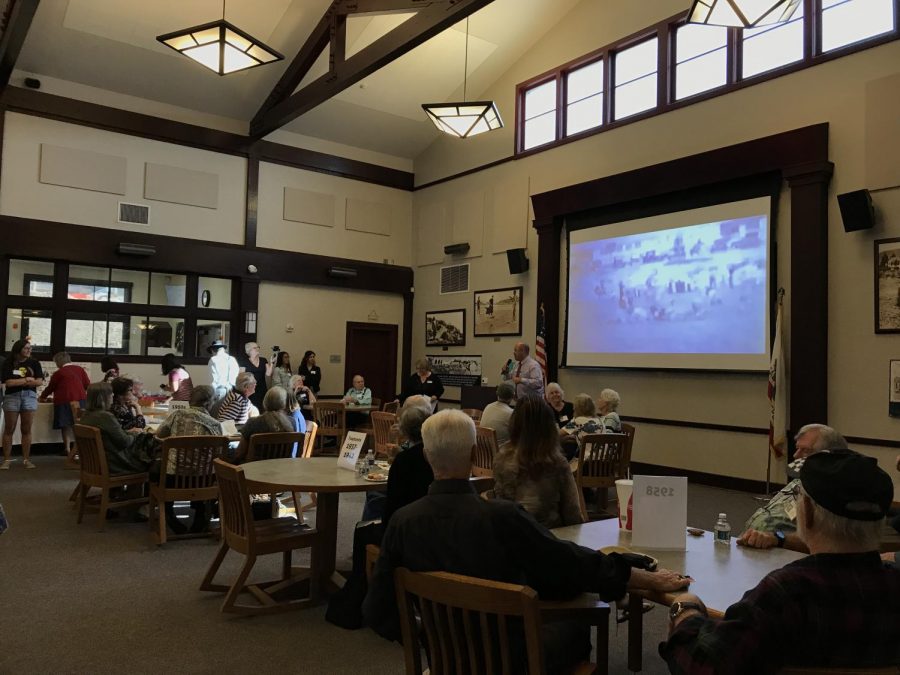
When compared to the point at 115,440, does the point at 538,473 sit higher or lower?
higher

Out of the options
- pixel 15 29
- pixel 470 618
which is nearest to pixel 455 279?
pixel 15 29

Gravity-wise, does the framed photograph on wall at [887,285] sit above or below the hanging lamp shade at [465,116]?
below

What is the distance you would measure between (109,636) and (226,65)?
6558mm

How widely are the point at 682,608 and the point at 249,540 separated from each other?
8.11ft

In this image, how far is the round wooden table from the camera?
3416 mm

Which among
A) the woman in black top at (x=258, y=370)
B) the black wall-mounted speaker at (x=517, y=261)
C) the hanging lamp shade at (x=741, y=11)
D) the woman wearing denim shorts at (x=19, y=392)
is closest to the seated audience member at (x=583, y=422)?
the hanging lamp shade at (x=741, y=11)

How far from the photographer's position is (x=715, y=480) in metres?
7.55

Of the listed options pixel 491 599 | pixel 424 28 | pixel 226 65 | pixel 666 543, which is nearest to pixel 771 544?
pixel 666 543

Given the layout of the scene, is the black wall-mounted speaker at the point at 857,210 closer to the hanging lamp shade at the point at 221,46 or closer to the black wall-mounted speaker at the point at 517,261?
the black wall-mounted speaker at the point at 517,261

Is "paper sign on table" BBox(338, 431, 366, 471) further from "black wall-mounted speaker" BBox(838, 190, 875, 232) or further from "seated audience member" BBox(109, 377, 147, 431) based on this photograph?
"black wall-mounted speaker" BBox(838, 190, 875, 232)

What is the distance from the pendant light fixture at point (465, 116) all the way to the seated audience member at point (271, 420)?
15.5 feet

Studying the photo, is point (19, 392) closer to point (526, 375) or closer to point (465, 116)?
point (526, 375)

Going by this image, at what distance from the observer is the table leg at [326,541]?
150 inches

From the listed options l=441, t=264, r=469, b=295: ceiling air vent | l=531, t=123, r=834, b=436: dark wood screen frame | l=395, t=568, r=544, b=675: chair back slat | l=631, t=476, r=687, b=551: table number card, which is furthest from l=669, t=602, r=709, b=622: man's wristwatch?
l=441, t=264, r=469, b=295: ceiling air vent
